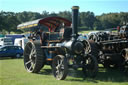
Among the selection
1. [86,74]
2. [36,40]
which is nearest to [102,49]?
[86,74]

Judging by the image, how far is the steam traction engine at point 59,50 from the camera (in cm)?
750

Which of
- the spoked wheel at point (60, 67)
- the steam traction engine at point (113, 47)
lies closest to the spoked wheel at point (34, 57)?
the spoked wheel at point (60, 67)

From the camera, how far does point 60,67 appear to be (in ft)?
24.1

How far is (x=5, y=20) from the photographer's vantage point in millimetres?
52781

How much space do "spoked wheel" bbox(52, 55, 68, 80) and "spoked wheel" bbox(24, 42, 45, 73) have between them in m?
1.16

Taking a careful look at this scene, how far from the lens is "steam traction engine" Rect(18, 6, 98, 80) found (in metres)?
7.50

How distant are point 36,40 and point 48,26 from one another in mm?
1115

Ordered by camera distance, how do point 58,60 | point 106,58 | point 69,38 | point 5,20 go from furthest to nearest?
point 5,20, point 106,58, point 69,38, point 58,60

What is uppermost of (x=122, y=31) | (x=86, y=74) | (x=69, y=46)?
(x=122, y=31)

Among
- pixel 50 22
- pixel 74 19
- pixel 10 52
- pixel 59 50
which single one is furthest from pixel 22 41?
pixel 74 19

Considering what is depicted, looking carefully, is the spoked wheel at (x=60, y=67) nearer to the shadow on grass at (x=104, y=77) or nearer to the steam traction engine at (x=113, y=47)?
the shadow on grass at (x=104, y=77)

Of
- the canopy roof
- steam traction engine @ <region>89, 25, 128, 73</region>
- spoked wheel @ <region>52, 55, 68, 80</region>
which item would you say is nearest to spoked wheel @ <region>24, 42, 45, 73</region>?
the canopy roof

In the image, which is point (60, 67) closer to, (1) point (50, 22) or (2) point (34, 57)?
(2) point (34, 57)

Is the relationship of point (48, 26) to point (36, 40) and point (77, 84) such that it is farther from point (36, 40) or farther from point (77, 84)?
point (77, 84)
